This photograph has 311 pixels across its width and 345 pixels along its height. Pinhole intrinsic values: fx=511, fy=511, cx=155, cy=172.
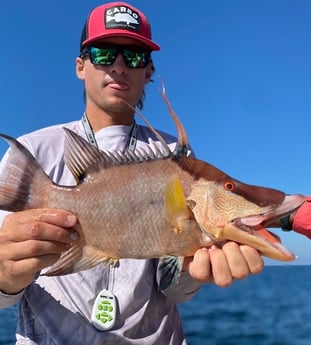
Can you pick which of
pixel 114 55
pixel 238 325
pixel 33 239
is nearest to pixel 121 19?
pixel 114 55

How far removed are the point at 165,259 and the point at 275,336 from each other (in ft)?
50.7

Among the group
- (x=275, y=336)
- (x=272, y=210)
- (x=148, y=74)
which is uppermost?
(x=148, y=74)

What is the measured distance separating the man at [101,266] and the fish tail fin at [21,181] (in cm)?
8

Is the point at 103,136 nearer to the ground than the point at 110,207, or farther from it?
farther from it

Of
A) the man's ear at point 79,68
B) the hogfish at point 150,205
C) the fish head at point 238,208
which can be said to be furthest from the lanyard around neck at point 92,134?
Answer: the fish head at point 238,208

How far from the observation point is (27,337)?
3184mm

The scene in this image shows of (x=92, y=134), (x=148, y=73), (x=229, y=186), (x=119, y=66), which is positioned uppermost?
(x=148, y=73)

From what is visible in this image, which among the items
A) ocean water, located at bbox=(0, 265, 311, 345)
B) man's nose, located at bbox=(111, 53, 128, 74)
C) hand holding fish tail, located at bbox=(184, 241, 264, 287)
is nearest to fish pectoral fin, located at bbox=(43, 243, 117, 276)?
hand holding fish tail, located at bbox=(184, 241, 264, 287)

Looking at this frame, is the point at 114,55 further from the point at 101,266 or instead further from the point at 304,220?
the point at 304,220

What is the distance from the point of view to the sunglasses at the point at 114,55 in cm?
348

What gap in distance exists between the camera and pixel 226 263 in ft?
8.11

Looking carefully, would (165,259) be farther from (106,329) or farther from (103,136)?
(103,136)

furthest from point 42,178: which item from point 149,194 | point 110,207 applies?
point 149,194

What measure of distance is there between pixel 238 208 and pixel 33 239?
3.31ft
